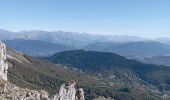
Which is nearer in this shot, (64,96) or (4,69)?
(4,69)

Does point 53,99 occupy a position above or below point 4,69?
below

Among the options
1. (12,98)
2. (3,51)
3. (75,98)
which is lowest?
(75,98)

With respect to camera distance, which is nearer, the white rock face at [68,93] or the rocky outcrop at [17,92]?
the rocky outcrop at [17,92]

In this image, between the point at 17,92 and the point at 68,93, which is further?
the point at 68,93

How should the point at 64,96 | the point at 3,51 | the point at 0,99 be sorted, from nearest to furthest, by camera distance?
the point at 0,99 → the point at 3,51 → the point at 64,96

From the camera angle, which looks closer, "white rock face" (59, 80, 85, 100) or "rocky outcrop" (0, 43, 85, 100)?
"rocky outcrop" (0, 43, 85, 100)

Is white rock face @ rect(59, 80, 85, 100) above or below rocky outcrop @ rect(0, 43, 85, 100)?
below

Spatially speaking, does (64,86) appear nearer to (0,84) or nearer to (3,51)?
(3,51)

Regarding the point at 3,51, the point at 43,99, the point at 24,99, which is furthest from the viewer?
the point at 3,51

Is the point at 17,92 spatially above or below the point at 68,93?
above

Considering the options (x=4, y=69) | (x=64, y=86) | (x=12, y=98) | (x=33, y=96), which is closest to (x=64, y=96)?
(x=64, y=86)

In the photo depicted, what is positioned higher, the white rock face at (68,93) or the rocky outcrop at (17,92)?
the rocky outcrop at (17,92)
